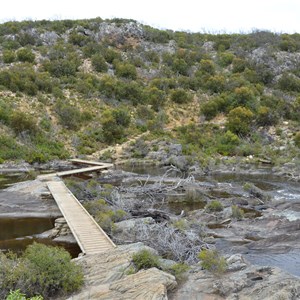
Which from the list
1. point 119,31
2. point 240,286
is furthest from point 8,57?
point 240,286

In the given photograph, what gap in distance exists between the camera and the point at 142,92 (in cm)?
5150

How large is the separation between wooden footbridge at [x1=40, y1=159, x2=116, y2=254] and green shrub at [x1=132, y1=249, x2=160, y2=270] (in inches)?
82.4

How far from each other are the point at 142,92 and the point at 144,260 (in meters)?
42.0

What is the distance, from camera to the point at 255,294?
9.57 metres

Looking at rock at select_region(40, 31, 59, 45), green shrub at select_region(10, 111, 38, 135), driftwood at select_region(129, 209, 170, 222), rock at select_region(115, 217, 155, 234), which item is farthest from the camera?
rock at select_region(40, 31, 59, 45)

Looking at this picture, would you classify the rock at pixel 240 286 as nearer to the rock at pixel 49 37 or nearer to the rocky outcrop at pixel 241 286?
the rocky outcrop at pixel 241 286

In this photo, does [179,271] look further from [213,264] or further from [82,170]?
[82,170]

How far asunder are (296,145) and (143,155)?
15200 mm

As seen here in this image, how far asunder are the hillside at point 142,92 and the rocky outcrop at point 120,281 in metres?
24.3

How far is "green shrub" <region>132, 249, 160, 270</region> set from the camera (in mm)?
10711

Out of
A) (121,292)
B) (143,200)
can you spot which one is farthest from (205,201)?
(121,292)

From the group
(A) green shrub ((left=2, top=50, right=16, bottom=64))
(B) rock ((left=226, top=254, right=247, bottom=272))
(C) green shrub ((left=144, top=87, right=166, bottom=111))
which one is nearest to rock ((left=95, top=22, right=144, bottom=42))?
(A) green shrub ((left=2, top=50, right=16, bottom=64))

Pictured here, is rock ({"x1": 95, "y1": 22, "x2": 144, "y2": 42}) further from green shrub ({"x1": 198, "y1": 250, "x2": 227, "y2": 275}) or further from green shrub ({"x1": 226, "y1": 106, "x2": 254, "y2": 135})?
green shrub ({"x1": 198, "y1": 250, "x2": 227, "y2": 275})

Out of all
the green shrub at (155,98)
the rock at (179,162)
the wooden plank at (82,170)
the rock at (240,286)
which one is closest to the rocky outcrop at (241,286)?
the rock at (240,286)
